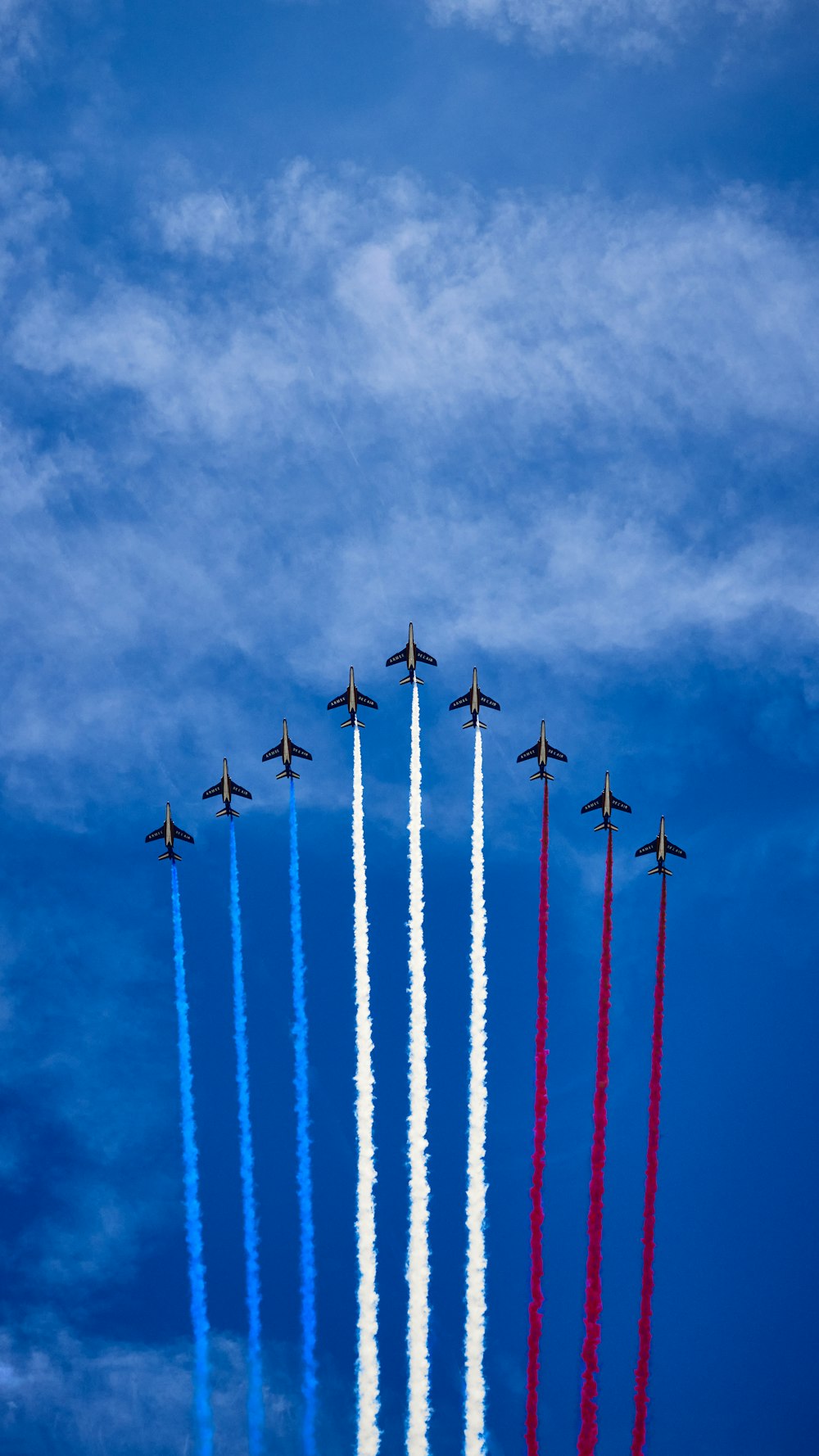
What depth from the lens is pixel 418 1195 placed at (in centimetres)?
7194

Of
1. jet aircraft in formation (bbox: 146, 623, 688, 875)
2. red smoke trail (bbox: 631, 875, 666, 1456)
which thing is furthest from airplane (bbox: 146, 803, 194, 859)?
red smoke trail (bbox: 631, 875, 666, 1456)

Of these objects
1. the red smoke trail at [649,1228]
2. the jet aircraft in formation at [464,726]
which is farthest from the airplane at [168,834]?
the red smoke trail at [649,1228]

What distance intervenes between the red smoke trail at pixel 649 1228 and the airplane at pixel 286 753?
16.8 metres

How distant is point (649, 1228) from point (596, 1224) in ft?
8.25

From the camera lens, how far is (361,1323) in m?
72.3

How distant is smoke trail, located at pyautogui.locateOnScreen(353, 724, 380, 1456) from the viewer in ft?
233

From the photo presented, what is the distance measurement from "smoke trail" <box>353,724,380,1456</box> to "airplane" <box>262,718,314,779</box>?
517 centimetres

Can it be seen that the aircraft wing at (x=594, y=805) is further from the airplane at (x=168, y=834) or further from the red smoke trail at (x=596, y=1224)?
the airplane at (x=168, y=834)

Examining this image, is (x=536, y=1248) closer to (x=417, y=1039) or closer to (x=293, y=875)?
(x=417, y=1039)

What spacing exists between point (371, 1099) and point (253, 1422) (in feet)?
42.6

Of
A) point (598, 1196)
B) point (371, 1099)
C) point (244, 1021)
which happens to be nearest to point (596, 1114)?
point (598, 1196)

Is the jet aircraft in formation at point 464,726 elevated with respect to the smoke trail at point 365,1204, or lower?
elevated

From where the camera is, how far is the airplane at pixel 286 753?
79625 mm

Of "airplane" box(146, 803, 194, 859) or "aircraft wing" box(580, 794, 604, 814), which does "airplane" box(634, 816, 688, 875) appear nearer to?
"aircraft wing" box(580, 794, 604, 814)
